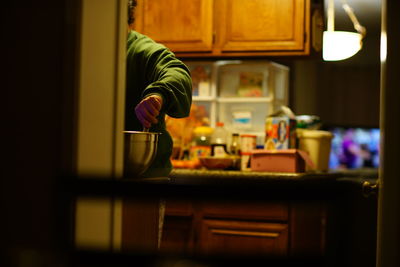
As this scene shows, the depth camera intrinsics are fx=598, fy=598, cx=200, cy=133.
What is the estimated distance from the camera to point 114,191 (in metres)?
0.77

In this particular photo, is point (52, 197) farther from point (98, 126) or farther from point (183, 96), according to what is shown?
point (183, 96)

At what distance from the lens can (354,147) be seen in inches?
373

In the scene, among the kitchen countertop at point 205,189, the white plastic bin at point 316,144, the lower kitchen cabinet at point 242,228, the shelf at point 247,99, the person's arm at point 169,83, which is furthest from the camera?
the shelf at point 247,99

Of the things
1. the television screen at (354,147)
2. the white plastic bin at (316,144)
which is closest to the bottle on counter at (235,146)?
the white plastic bin at (316,144)

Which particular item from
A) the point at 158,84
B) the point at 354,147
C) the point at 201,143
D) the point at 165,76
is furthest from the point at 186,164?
the point at 354,147

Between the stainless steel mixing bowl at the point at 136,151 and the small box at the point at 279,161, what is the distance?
1.73 m

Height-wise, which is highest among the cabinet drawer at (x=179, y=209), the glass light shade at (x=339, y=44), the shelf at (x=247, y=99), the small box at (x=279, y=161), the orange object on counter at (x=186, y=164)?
the glass light shade at (x=339, y=44)

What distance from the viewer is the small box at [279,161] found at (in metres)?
3.19

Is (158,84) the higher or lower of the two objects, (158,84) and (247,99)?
the lower

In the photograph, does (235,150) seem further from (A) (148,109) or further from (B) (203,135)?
(A) (148,109)

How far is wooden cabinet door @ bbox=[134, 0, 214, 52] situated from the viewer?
11.6 feet

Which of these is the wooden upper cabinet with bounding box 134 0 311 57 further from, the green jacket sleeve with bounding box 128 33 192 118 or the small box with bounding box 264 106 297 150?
the green jacket sleeve with bounding box 128 33 192 118

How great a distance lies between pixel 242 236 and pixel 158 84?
1.59 metres

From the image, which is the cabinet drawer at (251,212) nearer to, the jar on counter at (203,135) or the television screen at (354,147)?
the jar on counter at (203,135)
